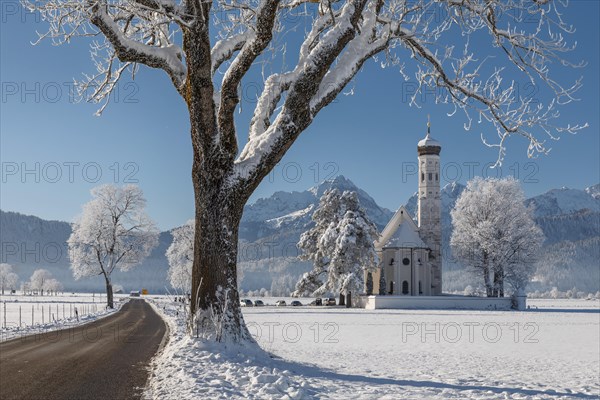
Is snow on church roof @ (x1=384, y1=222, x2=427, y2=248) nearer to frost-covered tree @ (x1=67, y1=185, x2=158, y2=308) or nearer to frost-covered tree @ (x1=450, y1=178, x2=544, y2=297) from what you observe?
frost-covered tree @ (x1=450, y1=178, x2=544, y2=297)

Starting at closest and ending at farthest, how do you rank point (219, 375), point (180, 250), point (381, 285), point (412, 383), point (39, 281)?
point (219, 375)
point (412, 383)
point (381, 285)
point (180, 250)
point (39, 281)

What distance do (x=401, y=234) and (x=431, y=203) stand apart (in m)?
6.84

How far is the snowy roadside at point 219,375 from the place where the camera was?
23.6 ft

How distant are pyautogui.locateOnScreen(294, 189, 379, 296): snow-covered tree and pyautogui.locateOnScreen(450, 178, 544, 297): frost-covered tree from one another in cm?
1221

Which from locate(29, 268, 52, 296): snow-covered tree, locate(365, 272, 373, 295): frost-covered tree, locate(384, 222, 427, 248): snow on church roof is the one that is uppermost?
locate(384, 222, 427, 248): snow on church roof

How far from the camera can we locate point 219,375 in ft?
26.3

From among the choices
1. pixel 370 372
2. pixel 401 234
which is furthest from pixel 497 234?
pixel 370 372

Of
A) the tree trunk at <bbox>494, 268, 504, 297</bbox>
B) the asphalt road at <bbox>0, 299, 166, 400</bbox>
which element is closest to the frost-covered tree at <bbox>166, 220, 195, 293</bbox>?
the tree trunk at <bbox>494, 268, 504, 297</bbox>

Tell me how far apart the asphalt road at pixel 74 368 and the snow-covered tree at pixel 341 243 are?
37.5 m

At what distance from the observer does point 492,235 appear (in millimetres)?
58781

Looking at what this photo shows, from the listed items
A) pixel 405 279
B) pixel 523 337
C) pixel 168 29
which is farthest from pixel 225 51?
pixel 405 279

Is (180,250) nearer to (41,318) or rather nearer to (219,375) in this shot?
(41,318)

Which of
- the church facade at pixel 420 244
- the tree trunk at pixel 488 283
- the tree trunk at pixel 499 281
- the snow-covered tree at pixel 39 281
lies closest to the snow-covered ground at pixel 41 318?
the church facade at pixel 420 244

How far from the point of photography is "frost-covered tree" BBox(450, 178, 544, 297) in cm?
5881
